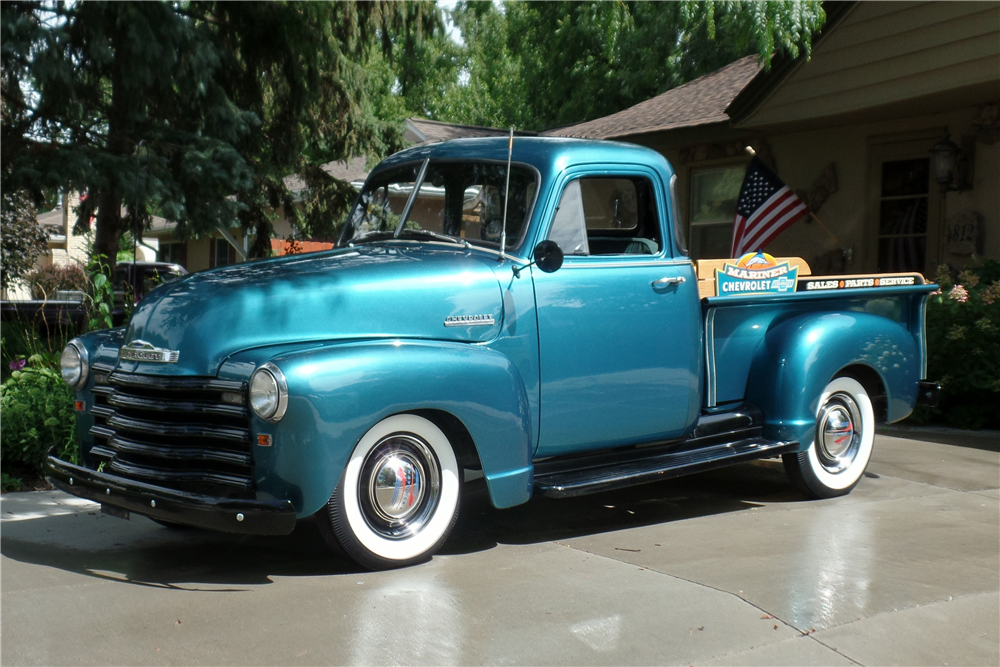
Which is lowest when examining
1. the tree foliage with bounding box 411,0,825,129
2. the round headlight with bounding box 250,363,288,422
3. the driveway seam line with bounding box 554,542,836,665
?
the driveway seam line with bounding box 554,542,836,665

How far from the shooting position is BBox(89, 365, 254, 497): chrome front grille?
13.9ft

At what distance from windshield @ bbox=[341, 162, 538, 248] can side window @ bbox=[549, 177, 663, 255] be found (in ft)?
0.76

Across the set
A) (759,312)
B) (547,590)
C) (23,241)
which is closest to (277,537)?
(547,590)

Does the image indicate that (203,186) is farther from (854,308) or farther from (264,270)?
(854,308)

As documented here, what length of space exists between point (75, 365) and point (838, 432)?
180 inches

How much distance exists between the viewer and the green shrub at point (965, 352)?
28.2 feet

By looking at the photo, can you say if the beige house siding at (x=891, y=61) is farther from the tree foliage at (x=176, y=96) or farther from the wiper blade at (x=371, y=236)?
the wiper blade at (x=371, y=236)

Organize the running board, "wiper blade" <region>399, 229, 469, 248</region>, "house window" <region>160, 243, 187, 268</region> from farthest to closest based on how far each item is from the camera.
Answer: "house window" <region>160, 243, 187, 268</region>
"wiper blade" <region>399, 229, 469, 248</region>
the running board

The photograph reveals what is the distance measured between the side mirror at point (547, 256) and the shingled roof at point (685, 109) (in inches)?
285

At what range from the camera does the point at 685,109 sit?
540 inches

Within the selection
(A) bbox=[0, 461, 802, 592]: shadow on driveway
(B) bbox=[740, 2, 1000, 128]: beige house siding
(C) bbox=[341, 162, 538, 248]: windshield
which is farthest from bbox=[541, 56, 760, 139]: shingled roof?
(A) bbox=[0, 461, 802, 592]: shadow on driveway

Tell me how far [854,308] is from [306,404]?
405 centimetres

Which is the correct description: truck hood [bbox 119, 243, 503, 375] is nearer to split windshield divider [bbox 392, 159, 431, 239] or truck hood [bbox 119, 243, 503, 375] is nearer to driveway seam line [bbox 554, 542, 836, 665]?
split windshield divider [bbox 392, 159, 431, 239]

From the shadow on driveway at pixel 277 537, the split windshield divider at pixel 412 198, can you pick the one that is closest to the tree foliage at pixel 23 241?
the shadow on driveway at pixel 277 537
